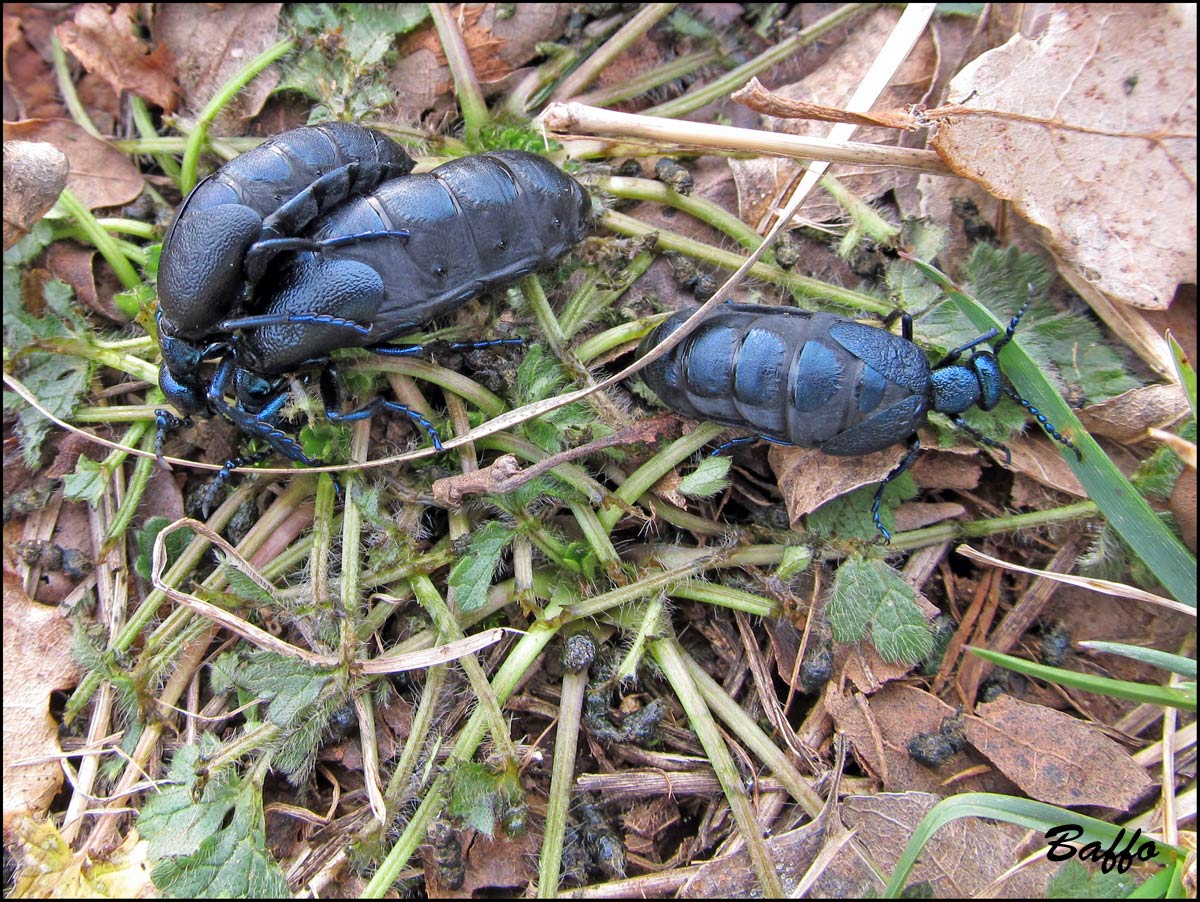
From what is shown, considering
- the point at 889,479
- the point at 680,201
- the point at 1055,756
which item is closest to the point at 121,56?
the point at 680,201

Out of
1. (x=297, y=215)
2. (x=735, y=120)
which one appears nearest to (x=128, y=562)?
(x=297, y=215)

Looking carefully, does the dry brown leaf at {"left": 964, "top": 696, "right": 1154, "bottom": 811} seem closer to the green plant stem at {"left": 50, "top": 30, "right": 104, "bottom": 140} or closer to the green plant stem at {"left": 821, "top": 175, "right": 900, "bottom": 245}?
the green plant stem at {"left": 821, "top": 175, "right": 900, "bottom": 245}

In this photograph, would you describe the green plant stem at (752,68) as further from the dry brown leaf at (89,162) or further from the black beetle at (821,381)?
the dry brown leaf at (89,162)

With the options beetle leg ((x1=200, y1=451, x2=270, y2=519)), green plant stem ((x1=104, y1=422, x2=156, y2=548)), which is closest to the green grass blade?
beetle leg ((x1=200, y1=451, x2=270, y2=519))

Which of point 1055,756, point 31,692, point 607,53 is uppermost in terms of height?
point 607,53

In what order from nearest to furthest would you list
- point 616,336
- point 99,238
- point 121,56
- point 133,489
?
point 616,336 → point 133,489 → point 99,238 → point 121,56

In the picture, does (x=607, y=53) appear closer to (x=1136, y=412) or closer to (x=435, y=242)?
(x=435, y=242)
